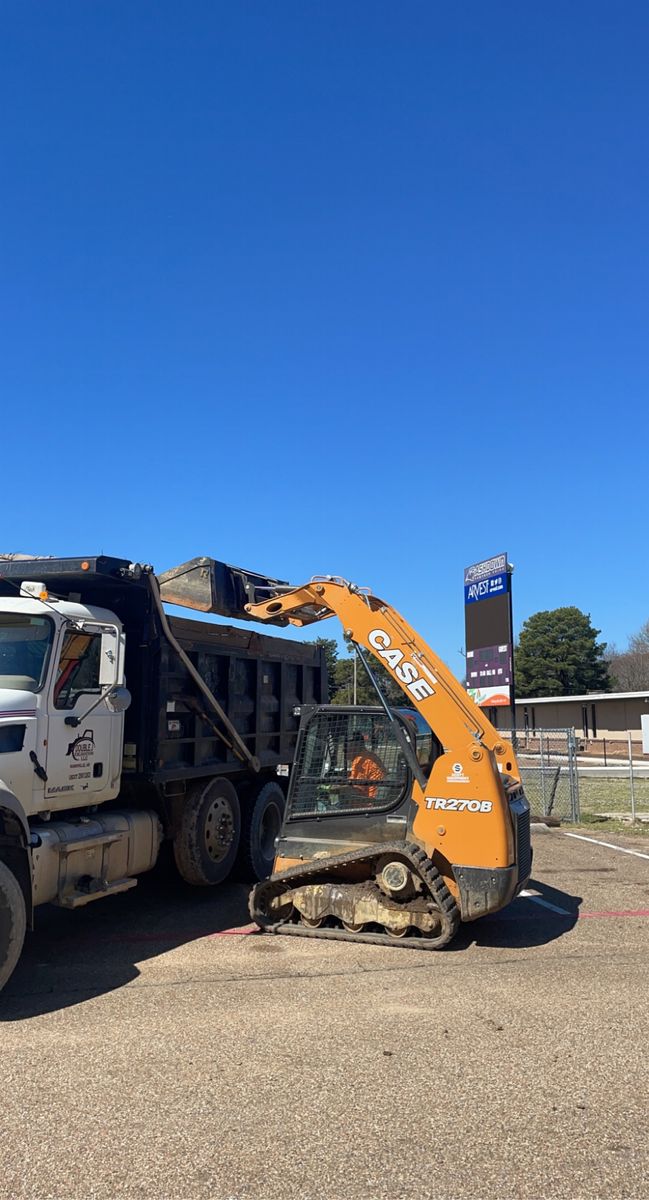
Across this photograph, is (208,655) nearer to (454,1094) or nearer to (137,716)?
(137,716)

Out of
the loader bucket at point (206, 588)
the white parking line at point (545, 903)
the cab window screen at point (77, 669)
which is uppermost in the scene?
the loader bucket at point (206, 588)

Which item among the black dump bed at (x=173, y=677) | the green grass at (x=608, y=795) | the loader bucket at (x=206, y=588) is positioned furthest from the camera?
the green grass at (x=608, y=795)

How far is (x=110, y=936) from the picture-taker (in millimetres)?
7152

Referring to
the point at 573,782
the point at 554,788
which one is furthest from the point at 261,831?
the point at 554,788

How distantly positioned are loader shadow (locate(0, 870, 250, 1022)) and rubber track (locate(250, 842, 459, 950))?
619mm

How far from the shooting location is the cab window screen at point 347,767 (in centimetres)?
718

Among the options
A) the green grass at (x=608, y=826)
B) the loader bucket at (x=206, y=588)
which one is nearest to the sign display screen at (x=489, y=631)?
the green grass at (x=608, y=826)

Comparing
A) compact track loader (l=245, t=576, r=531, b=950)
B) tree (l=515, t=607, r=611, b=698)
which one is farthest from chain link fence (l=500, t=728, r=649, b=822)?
tree (l=515, t=607, r=611, b=698)

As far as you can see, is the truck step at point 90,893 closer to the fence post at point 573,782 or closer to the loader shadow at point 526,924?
the loader shadow at point 526,924

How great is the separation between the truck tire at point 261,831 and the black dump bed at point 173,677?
1.21 ft

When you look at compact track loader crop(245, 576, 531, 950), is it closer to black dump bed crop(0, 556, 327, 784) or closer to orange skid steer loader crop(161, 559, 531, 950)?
orange skid steer loader crop(161, 559, 531, 950)

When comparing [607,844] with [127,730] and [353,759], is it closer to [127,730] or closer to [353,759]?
[353,759]

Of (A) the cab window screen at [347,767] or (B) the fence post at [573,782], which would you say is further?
(B) the fence post at [573,782]

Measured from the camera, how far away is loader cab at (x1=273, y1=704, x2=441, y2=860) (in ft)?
23.3
